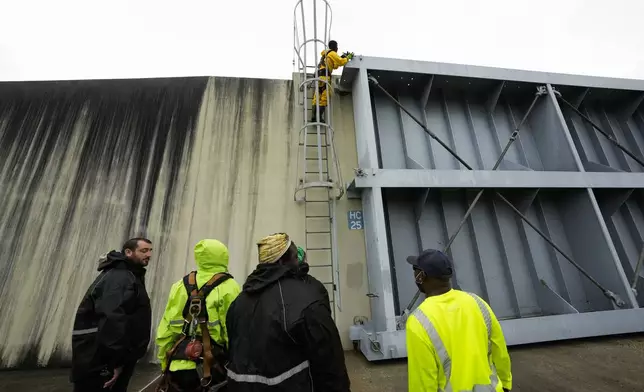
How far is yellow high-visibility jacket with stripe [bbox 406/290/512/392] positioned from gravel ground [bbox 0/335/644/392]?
1917mm

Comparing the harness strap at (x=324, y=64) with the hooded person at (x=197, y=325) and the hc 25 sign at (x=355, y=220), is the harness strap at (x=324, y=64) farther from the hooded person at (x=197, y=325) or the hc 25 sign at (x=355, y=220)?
the hooded person at (x=197, y=325)

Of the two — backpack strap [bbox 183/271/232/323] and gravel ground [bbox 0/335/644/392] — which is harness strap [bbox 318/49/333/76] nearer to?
backpack strap [bbox 183/271/232/323]

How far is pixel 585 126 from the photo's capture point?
252 inches

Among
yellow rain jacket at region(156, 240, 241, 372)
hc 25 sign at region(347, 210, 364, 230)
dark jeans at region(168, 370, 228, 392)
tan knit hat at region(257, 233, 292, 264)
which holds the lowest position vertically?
dark jeans at region(168, 370, 228, 392)

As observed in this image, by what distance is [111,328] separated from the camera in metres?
2.05

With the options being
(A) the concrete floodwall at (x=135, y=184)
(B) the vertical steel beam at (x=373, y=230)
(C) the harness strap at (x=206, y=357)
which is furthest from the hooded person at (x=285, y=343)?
(A) the concrete floodwall at (x=135, y=184)

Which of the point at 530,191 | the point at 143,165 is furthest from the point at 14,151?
the point at 530,191

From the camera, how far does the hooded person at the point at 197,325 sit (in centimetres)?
201

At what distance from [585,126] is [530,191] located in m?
3.09

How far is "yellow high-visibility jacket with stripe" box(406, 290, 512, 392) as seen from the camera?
137 centimetres

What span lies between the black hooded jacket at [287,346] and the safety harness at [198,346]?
580 mm

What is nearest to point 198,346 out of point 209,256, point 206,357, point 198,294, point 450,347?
point 206,357

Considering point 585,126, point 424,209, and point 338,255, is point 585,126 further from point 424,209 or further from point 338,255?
point 338,255

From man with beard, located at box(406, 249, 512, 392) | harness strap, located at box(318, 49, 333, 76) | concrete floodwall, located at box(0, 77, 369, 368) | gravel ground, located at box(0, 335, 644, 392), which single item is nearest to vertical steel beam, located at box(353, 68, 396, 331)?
concrete floodwall, located at box(0, 77, 369, 368)
